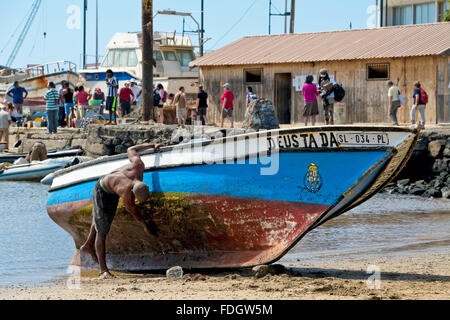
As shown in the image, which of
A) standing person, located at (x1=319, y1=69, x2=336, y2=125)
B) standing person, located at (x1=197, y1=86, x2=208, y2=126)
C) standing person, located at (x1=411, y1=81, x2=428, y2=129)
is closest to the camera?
standing person, located at (x1=319, y1=69, x2=336, y2=125)

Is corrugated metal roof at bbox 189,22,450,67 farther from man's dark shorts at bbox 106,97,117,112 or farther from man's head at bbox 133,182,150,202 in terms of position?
man's head at bbox 133,182,150,202

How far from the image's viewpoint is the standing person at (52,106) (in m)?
23.8

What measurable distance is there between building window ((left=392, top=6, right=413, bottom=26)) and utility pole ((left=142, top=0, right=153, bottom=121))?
21544mm

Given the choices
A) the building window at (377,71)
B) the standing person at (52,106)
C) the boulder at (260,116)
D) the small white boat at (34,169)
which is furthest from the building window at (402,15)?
the small white boat at (34,169)

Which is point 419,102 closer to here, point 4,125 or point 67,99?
point 67,99

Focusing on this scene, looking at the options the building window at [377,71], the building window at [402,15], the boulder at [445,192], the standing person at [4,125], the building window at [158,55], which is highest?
the building window at [402,15]

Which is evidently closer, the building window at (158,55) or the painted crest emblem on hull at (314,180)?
the painted crest emblem on hull at (314,180)

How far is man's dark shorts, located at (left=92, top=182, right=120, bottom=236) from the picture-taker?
29.8 ft

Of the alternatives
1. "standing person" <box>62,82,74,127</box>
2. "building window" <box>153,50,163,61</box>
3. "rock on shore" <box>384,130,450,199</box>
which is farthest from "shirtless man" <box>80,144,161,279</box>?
"building window" <box>153,50,163,61</box>

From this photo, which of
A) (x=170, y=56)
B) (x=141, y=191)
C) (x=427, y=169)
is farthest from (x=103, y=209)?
(x=170, y=56)

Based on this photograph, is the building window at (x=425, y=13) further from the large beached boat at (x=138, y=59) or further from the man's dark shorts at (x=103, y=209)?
the man's dark shorts at (x=103, y=209)

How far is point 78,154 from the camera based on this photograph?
2383 cm

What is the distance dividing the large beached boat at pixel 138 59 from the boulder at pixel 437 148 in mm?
22465
